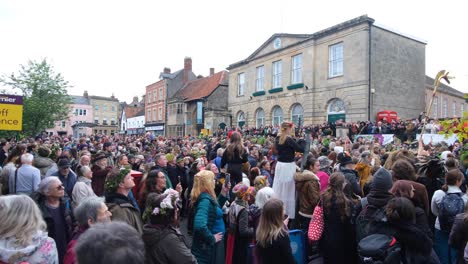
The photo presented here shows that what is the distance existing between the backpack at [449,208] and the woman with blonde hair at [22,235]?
449cm

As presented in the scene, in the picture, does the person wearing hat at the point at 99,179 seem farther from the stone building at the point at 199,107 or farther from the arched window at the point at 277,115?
the stone building at the point at 199,107

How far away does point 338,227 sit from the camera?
434 cm

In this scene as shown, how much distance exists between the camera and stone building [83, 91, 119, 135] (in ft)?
229

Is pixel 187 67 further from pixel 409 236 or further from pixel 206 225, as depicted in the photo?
pixel 409 236

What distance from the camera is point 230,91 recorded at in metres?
35.8

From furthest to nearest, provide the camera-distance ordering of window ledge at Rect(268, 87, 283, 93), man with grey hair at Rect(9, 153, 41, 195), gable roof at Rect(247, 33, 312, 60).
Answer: window ledge at Rect(268, 87, 283, 93) → gable roof at Rect(247, 33, 312, 60) → man with grey hair at Rect(9, 153, 41, 195)

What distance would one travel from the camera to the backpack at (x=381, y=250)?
10.5 feet

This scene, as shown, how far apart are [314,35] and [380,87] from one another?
21.6ft

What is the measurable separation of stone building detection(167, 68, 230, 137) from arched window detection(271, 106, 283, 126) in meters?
6.70

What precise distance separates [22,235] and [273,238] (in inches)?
94.0

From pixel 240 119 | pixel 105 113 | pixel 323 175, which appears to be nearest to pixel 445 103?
pixel 240 119

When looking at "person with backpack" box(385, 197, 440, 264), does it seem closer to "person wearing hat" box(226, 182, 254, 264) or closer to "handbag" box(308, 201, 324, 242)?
"handbag" box(308, 201, 324, 242)

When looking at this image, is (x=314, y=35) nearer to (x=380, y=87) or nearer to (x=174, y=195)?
(x=380, y=87)

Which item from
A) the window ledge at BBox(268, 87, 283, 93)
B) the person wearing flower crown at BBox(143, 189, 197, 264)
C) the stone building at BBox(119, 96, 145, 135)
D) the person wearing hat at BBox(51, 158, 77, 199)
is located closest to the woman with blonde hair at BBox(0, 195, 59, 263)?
the person wearing flower crown at BBox(143, 189, 197, 264)
